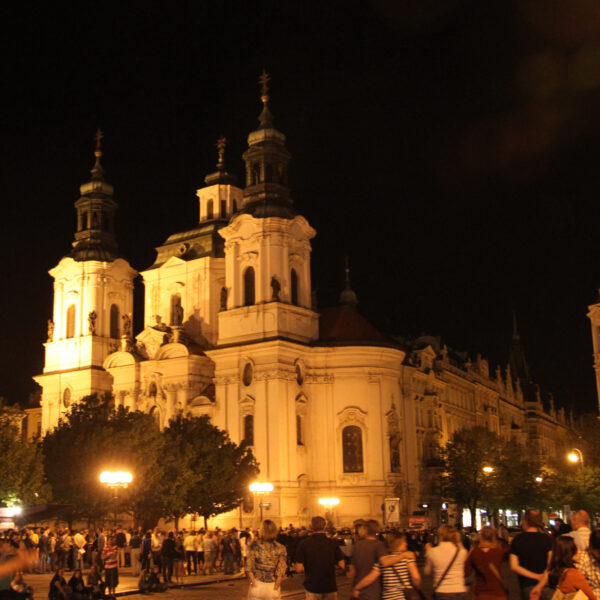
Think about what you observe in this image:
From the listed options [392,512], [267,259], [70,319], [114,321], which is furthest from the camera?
[114,321]

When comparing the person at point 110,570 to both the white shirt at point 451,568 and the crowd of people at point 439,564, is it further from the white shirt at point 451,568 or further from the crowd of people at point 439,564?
the white shirt at point 451,568

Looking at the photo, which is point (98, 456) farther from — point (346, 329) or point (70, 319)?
point (70, 319)

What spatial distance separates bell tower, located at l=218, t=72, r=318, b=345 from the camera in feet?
205

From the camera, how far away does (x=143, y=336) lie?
68.3 m

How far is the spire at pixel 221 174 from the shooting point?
7644 cm

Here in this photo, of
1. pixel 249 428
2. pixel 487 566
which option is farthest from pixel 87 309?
pixel 487 566

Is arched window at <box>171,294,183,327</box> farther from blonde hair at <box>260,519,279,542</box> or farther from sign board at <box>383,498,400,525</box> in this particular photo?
blonde hair at <box>260,519,279,542</box>

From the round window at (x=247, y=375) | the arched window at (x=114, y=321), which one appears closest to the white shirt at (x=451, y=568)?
the round window at (x=247, y=375)

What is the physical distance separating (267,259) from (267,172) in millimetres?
6948

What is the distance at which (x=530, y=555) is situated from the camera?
12.9 meters

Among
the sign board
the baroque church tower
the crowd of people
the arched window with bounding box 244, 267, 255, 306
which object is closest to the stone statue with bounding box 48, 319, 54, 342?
the baroque church tower

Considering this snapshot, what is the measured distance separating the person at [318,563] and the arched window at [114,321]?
200ft

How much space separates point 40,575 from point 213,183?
43927 millimetres

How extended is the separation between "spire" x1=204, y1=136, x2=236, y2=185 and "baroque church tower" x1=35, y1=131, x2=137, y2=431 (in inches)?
319
